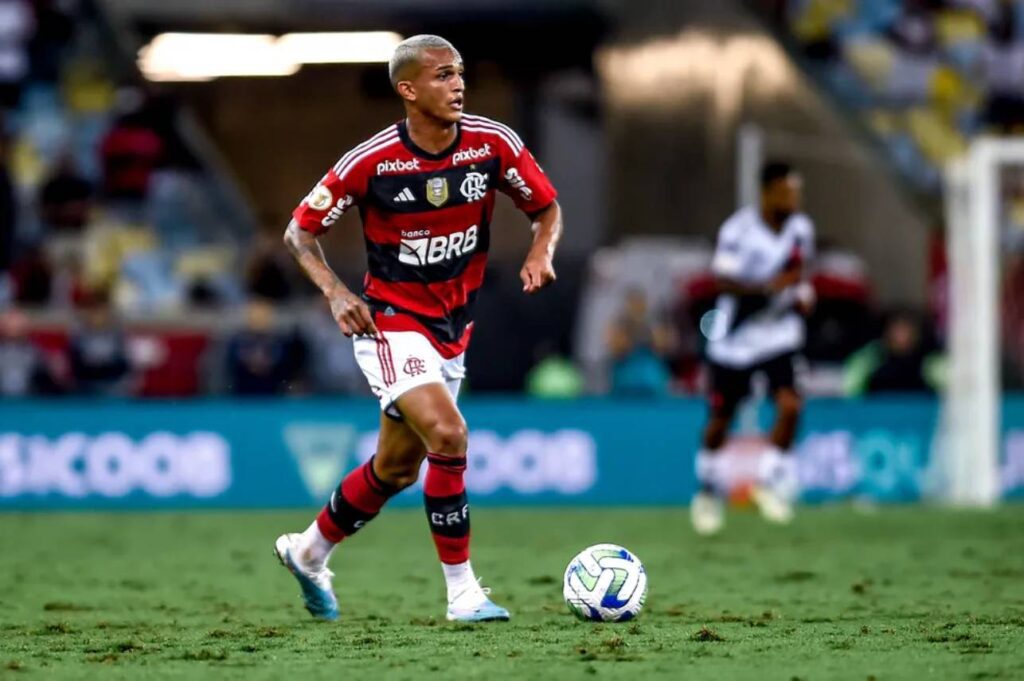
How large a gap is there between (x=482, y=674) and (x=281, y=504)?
35.9 feet

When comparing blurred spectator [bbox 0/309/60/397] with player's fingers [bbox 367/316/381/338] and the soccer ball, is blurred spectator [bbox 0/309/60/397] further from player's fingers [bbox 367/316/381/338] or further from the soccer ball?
the soccer ball

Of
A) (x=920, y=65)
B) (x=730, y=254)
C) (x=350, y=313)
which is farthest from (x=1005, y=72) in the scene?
(x=350, y=313)

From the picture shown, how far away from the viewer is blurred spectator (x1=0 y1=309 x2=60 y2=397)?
57.2 ft

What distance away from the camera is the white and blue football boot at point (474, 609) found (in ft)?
25.9

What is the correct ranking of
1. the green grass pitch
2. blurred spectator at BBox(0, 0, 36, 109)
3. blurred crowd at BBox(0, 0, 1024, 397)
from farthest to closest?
blurred spectator at BBox(0, 0, 36, 109)
blurred crowd at BBox(0, 0, 1024, 397)
the green grass pitch

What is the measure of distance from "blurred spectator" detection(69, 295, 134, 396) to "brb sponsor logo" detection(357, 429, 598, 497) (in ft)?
7.46

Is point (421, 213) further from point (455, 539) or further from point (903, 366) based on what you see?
point (903, 366)

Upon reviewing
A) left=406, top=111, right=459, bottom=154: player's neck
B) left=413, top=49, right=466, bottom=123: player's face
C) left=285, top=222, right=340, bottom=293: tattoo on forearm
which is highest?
left=413, top=49, right=466, bottom=123: player's face

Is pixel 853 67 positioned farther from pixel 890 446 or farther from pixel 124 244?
pixel 124 244

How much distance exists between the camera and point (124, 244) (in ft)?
64.5

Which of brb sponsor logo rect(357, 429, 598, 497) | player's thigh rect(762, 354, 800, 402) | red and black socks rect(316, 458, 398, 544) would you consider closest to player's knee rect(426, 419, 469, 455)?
red and black socks rect(316, 458, 398, 544)

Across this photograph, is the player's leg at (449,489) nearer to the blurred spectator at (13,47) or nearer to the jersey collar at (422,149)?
the jersey collar at (422,149)

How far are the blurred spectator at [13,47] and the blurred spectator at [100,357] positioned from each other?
4325mm

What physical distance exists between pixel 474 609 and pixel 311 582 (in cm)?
71
